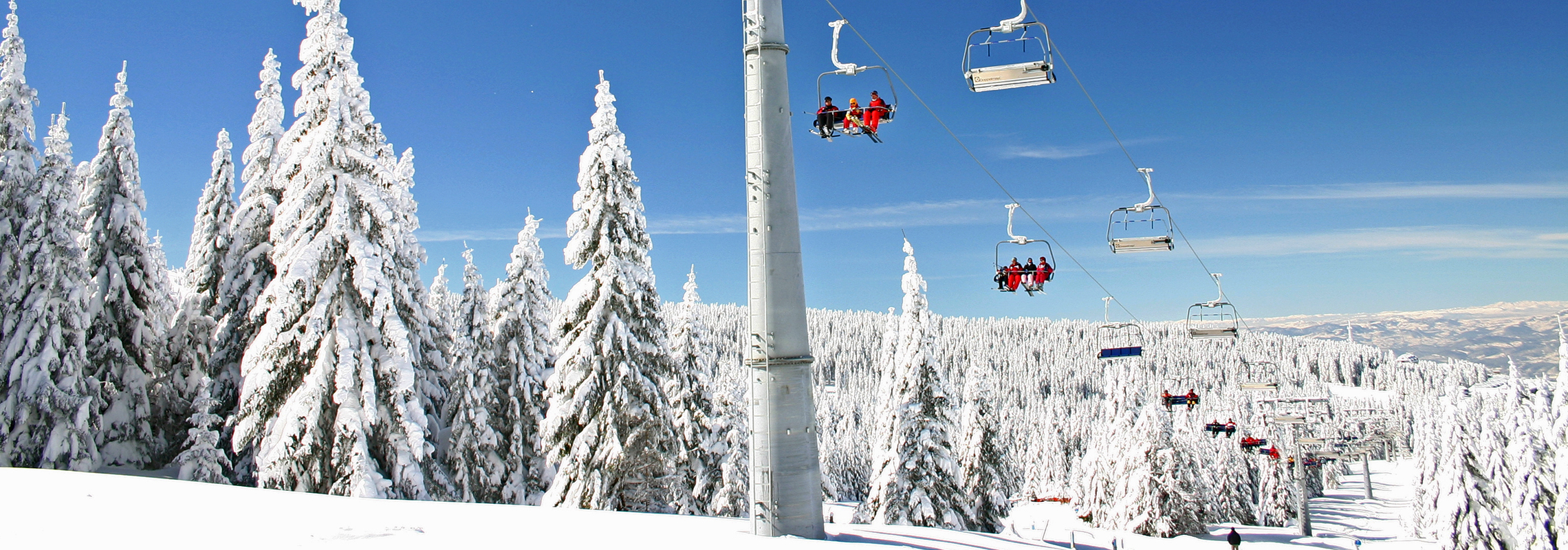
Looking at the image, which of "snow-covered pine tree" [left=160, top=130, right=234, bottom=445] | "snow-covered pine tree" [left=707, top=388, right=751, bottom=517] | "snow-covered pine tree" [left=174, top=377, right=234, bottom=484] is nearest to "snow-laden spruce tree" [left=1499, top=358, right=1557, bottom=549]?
"snow-covered pine tree" [left=707, top=388, right=751, bottom=517]

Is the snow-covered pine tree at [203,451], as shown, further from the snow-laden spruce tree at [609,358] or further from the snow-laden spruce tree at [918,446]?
the snow-laden spruce tree at [918,446]

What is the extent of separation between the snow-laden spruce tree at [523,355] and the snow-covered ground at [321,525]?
52.6 ft

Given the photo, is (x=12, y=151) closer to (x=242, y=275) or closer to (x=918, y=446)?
(x=242, y=275)

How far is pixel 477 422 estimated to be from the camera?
87.0 feet

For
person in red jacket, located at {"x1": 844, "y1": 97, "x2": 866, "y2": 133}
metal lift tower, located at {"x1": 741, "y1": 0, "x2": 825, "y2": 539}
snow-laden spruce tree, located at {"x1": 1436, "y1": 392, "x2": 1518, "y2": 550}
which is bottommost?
snow-laden spruce tree, located at {"x1": 1436, "y1": 392, "x2": 1518, "y2": 550}

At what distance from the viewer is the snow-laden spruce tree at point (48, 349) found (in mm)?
22125

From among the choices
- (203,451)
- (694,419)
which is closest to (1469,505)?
(694,419)

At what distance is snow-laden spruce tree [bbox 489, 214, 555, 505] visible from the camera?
91.1 ft

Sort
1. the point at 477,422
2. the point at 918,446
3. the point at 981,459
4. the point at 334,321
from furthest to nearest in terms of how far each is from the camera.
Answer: the point at 981,459, the point at 918,446, the point at 477,422, the point at 334,321

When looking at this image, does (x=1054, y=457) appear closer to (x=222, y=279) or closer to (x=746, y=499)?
(x=746, y=499)

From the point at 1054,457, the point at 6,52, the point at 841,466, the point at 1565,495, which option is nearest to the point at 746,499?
the point at 6,52

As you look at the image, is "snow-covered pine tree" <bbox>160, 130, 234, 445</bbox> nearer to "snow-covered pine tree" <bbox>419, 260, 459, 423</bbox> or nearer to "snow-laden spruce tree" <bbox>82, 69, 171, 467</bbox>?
"snow-laden spruce tree" <bbox>82, 69, 171, 467</bbox>

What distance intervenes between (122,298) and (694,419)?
1747 centimetres

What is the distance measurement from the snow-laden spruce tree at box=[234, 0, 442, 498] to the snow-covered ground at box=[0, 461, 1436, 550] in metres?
6.00
